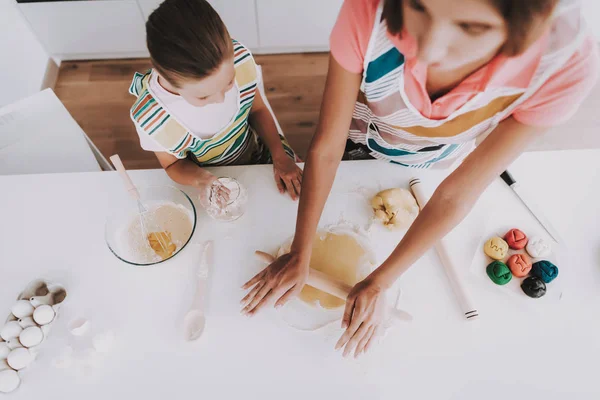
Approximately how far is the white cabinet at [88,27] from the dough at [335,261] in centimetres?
150

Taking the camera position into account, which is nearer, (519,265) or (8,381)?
(8,381)

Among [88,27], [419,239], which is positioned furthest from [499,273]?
[88,27]

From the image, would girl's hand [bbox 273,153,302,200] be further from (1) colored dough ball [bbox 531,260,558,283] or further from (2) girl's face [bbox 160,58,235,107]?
(1) colored dough ball [bbox 531,260,558,283]

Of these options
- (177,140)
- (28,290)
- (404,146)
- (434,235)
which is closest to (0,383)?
(28,290)

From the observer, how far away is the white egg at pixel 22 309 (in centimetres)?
75

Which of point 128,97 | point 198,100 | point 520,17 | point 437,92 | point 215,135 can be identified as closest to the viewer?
point 520,17

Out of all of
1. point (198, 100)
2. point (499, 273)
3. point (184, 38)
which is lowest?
point (499, 273)

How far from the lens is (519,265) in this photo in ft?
2.67

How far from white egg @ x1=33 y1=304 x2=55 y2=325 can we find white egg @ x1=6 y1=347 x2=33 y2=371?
0.17 ft

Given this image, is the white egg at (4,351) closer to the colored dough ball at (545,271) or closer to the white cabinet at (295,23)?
the colored dough ball at (545,271)

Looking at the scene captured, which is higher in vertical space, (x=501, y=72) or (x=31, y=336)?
(x=501, y=72)

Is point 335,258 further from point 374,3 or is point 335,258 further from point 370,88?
point 374,3

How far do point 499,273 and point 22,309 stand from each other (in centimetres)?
94

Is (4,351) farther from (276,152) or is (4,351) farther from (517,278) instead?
(517,278)
